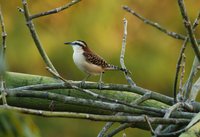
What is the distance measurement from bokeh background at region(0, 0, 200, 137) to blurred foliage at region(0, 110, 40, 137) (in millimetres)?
9848

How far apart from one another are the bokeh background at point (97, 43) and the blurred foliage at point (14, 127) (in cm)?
985

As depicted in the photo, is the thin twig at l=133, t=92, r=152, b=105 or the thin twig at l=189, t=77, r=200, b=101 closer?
the thin twig at l=133, t=92, r=152, b=105

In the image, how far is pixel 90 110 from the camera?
11.2 feet

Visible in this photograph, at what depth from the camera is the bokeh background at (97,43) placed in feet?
38.5

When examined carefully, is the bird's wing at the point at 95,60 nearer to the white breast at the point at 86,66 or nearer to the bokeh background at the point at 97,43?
the white breast at the point at 86,66

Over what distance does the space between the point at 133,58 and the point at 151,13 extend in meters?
1.01

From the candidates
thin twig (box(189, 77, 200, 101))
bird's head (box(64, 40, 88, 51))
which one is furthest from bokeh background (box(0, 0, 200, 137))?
thin twig (box(189, 77, 200, 101))

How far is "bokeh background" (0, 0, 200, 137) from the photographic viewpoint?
11.7m

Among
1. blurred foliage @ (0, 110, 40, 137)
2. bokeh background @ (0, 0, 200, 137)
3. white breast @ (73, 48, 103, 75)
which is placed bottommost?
bokeh background @ (0, 0, 200, 137)

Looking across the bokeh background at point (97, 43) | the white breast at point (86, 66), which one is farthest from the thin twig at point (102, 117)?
the bokeh background at point (97, 43)

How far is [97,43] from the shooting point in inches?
460

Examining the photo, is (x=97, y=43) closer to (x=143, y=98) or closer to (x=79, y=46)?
(x=79, y=46)

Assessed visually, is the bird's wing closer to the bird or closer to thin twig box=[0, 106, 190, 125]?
the bird

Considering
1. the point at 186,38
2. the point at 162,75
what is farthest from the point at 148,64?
the point at 186,38
